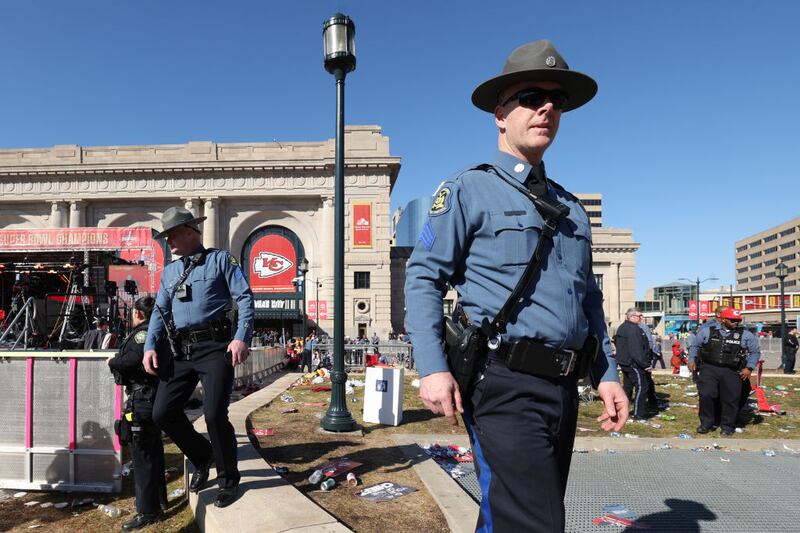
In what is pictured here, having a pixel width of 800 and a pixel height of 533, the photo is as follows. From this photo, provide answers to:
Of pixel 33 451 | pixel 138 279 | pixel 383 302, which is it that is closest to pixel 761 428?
pixel 33 451

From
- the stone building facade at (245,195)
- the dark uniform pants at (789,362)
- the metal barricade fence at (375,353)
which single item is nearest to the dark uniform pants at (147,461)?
the metal barricade fence at (375,353)

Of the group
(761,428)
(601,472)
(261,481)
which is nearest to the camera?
(261,481)

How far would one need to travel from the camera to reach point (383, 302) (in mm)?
43062

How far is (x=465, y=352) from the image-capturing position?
1.80 metres

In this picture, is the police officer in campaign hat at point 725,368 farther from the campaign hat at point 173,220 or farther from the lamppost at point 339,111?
the campaign hat at point 173,220

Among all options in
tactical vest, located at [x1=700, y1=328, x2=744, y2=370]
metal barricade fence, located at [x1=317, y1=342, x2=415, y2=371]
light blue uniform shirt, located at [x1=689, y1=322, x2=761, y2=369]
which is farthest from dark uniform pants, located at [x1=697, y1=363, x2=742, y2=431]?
metal barricade fence, located at [x1=317, y1=342, x2=415, y2=371]

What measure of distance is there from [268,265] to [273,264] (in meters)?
0.43

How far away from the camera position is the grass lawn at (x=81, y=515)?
11.4ft

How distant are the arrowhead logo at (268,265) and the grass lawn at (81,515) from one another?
40.8 metres

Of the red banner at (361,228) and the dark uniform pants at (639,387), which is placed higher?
the red banner at (361,228)

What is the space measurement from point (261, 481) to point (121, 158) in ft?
158

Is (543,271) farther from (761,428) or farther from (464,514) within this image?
(761,428)

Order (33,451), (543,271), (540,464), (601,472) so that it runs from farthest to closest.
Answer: (601,472) → (33,451) → (543,271) → (540,464)

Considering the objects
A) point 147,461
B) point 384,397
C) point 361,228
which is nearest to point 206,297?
point 147,461
